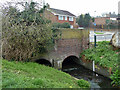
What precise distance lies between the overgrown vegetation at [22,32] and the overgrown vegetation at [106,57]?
5684 millimetres

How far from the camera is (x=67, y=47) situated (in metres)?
14.6

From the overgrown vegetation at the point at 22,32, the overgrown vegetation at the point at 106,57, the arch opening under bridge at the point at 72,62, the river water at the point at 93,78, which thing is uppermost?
the overgrown vegetation at the point at 22,32

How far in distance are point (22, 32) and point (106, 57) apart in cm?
868

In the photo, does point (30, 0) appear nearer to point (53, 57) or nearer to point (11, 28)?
point (11, 28)

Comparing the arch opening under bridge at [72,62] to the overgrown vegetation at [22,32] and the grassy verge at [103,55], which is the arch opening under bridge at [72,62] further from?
the overgrown vegetation at [22,32]

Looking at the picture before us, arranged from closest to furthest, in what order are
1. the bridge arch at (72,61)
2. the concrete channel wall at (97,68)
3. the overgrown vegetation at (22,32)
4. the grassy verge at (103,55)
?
the overgrown vegetation at (22,32)
the concrete channel wall at (97,68)
the grassy verge at (103,55)
the bridge arch at (72,61)

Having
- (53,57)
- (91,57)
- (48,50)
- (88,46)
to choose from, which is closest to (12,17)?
(48,50)

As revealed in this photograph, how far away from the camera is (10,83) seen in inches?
181

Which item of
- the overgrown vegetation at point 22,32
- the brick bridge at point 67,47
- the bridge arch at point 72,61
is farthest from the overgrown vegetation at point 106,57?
the overgrown vegetation at point 22,32

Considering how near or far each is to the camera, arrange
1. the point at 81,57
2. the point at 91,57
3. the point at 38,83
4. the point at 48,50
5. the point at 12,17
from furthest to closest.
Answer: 1. the point at 81,57
2. the point at 91,57
3. the point at 48,50
4. the point at 12,17
5. the point at 38,83

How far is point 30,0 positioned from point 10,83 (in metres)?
→ 8.80

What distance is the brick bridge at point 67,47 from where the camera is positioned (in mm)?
13562

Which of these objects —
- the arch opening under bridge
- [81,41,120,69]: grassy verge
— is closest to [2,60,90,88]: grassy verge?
[81,41,120,69]: grassy verge

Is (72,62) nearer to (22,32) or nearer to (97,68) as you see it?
(97,68)
